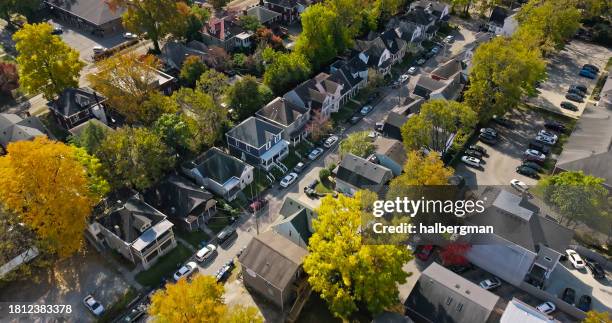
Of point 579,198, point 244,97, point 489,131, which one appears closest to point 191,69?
point 244,97

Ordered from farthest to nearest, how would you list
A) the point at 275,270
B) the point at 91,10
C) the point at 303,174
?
the point at 91,10
the point at 303,174
the point at 275,270

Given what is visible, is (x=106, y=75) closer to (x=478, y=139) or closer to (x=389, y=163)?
(x=389, y=163)

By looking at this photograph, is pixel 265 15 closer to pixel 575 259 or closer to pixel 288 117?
pixel 288 117

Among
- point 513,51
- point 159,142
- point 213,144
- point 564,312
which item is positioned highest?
point 513,51

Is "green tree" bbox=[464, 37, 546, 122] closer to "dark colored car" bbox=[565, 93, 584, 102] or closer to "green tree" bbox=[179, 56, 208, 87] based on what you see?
"dark colored car" bbox=[565, 93, 584, 102]

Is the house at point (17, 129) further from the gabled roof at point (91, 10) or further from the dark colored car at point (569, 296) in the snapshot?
the dark colored car at point (569, 296)

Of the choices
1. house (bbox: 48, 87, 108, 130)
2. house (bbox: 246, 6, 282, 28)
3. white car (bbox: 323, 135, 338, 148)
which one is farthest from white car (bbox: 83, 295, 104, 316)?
house (bbox: 246, 6, 282, 28)

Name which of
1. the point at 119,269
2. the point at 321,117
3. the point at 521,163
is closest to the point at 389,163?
the point at 321,117

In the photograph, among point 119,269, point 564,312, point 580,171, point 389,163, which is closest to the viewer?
point 564,312
